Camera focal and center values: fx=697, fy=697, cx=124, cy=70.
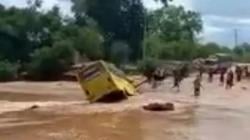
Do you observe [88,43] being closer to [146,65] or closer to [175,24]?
[146,65]

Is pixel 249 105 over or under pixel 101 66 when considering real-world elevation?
under

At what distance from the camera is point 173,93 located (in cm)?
4028

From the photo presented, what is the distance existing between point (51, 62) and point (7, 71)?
3826mm

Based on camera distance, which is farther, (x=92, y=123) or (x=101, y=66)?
(x=101, y=66)

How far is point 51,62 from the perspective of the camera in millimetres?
59812

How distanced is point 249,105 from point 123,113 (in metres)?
9.19

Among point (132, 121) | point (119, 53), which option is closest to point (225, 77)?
point (119, 53)

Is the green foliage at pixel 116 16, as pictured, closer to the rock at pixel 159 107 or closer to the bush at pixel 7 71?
the bush at pixel 7 71

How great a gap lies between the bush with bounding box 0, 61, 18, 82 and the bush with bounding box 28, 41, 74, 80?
157 cm

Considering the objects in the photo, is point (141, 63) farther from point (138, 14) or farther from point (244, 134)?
point (244, 134)

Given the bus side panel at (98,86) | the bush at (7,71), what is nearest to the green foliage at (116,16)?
the bush at (7,71)

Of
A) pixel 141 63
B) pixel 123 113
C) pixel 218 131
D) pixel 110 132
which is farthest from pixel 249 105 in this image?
pixel 141 63

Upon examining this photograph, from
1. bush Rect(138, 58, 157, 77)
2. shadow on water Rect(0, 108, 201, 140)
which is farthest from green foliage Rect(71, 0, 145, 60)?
shadow on water Rect(0, 108, 201, 140)

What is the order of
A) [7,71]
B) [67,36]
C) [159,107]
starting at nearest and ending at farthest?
[159,107]
[7,71]
[67,36]
